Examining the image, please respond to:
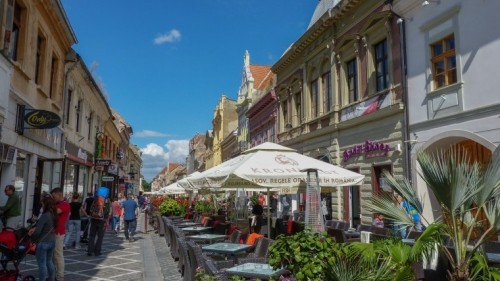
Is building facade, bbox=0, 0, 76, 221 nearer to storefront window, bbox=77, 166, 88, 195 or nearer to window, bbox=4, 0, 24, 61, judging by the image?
window, bbox=4, 0, 24, 61

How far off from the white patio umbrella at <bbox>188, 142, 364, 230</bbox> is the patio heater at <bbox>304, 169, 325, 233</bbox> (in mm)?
264

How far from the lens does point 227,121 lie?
57.7 meters

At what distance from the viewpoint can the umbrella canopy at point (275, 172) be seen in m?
8.07

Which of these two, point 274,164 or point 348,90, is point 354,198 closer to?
point 348,90

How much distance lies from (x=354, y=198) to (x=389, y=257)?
522 inches

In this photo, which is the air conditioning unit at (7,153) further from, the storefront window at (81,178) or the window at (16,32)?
the storefront window at (81,178)

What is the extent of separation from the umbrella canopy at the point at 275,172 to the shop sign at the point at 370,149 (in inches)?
250

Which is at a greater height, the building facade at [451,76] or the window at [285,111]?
the window at [285,111]

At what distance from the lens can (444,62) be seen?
41.2 ft

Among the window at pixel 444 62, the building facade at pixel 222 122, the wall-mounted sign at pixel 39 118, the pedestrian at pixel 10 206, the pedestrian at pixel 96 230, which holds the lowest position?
the pedestrian at pixel 96 230

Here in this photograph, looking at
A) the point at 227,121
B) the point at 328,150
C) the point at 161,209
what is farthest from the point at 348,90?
the point at 227,121

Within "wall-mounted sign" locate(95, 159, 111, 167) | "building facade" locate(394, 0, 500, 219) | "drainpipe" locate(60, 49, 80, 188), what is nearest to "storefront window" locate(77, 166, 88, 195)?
"wall-mounted sign" locate(95, 159, 111, 167)

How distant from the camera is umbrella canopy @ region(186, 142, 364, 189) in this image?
8.07m

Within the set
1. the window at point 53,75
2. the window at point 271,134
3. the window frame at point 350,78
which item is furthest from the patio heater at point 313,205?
the window at point 271,134
